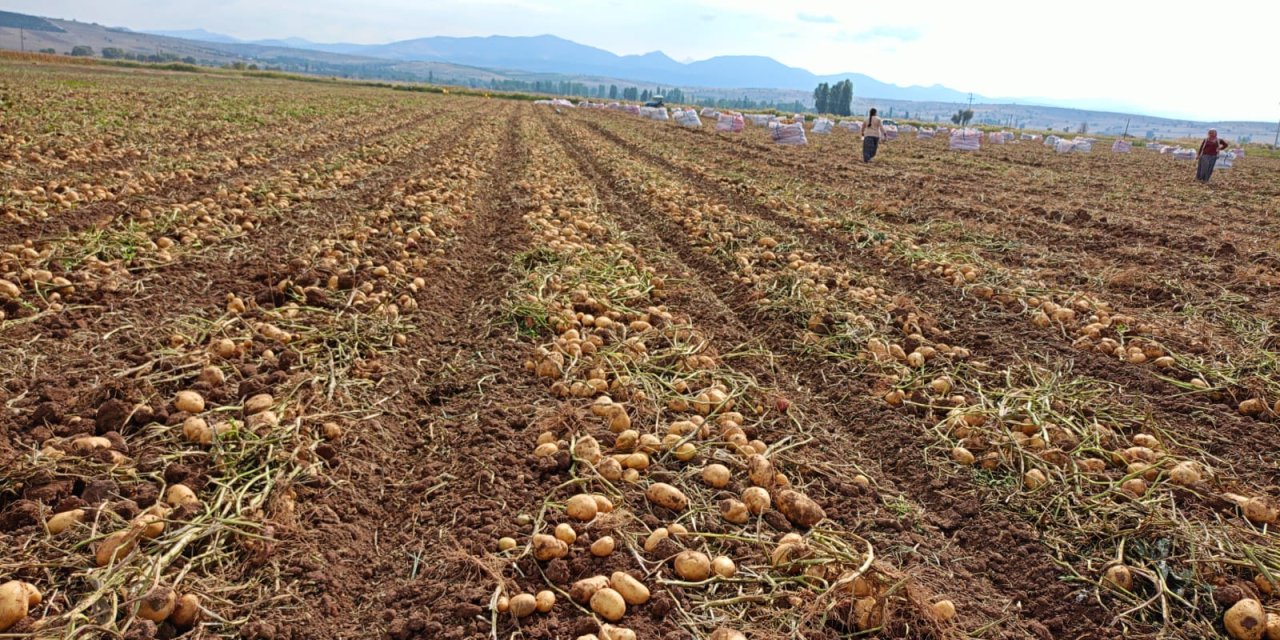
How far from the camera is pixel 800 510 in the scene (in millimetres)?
2785

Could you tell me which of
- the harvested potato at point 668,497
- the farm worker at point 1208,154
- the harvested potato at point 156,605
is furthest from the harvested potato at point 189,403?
the farm worker at point 1208,154

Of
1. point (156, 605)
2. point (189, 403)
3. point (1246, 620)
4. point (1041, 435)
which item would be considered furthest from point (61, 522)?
point (1041, 435)

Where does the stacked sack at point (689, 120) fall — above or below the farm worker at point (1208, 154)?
above

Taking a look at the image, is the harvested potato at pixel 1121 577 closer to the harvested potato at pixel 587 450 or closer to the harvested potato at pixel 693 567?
the harvested potato at pixel 693 567

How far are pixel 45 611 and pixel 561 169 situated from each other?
11466 millimetres

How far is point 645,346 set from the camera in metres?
4.46

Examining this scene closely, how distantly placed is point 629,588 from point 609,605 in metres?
0.10

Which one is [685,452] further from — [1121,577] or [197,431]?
[197,431]

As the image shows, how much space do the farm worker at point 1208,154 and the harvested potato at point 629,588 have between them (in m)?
21.0

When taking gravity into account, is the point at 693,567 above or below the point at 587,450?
below

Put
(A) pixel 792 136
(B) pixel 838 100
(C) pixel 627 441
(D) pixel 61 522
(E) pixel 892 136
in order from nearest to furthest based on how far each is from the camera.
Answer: (D) pixel 61 522
(C) pixel 627 441
(A) pixel 792 136
(E) pixel 892 136
(B) pixel 838 100

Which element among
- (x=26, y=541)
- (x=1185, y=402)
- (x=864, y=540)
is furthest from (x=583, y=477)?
(x=1185, y=402)

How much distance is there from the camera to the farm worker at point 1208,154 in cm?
1700

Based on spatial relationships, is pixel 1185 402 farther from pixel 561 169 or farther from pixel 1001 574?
pixel 561 169
